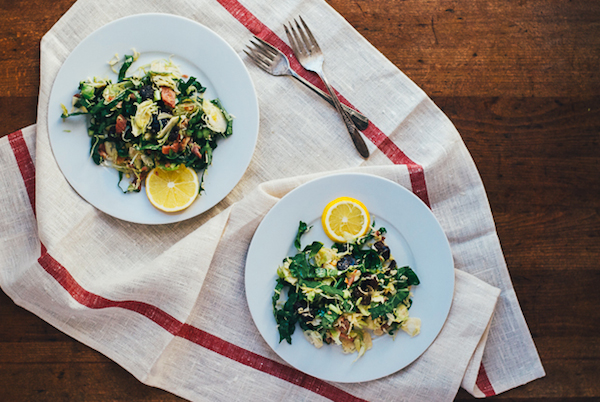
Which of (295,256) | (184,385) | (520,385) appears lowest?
(520,385)

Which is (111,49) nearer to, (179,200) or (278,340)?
(179,200)

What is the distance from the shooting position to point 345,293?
221cm

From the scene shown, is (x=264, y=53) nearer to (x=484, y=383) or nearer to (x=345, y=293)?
(x=345, y=293)

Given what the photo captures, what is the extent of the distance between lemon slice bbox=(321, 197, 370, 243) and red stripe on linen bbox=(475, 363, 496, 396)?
3.53ft

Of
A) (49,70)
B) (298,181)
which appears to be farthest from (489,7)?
(49,70)

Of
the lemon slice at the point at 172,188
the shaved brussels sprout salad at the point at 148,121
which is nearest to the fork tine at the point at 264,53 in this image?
the shaved brussels sprout salad at the point at 148,121

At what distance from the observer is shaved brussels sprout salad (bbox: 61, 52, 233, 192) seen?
86.2 inches

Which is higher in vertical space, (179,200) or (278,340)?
(179,200)

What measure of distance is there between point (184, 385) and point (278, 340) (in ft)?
1.97

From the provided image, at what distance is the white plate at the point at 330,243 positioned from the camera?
2.24 meters

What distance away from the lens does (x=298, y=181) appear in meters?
2.33

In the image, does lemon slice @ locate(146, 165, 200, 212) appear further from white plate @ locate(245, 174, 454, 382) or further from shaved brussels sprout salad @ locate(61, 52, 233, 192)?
white plate @ locate(245, 174, 454, 382)

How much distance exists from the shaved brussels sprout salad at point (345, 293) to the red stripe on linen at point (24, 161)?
4.78 feet

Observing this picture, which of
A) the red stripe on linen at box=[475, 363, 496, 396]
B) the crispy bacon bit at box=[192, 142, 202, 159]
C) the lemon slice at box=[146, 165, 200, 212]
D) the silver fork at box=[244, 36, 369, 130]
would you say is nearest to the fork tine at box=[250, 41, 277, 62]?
the silver fork at box=[244, 36, 369, 130]
